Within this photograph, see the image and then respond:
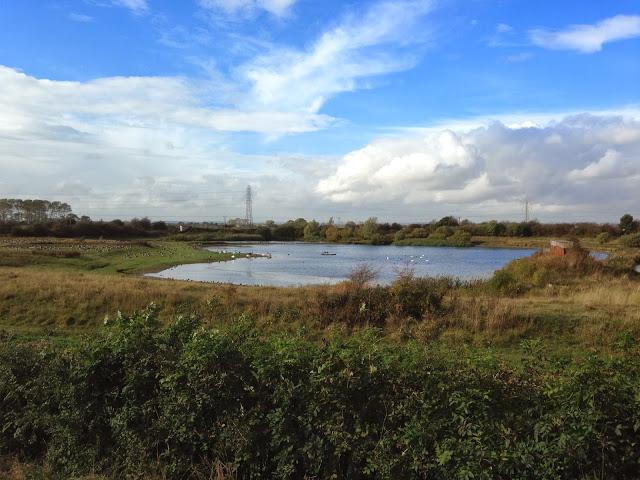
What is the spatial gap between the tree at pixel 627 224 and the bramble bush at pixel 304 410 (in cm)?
10121

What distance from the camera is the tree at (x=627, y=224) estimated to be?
94.4 meters

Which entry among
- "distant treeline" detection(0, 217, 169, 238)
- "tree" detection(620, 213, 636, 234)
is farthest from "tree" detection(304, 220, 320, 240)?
"tree" detection(620, 213, 636, 234)

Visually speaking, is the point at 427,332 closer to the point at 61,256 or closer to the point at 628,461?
the point at 628,461

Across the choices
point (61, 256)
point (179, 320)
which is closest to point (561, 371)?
point (179, 320)

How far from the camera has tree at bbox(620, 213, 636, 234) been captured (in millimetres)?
94400

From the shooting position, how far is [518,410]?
521cm

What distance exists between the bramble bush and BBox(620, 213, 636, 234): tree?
101210mm

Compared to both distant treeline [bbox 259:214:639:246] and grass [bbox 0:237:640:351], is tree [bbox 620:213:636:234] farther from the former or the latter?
grass [bbox 0:237:640:351]

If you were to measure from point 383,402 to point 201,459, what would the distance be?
215cm

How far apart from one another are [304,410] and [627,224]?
351ft

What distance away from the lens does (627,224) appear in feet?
319

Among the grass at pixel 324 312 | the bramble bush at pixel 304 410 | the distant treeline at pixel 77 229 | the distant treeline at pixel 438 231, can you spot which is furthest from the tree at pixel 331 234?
the bramble bush at pixel 304 410

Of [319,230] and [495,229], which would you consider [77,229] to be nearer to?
[319,230]

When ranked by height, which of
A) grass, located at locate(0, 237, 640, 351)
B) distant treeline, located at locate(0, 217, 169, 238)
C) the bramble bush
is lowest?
grass, located at locate(0, 237, 640, 351)
